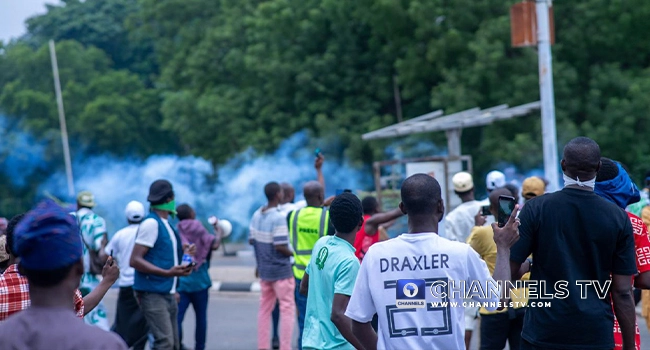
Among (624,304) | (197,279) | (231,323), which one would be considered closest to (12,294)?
(624,304)

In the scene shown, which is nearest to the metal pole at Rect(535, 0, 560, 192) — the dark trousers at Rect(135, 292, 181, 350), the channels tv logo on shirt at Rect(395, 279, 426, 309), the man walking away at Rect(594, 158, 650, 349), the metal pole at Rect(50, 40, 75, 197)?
the dark trousers at Rect(135, 292, 181, 350)

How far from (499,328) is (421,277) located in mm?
3317

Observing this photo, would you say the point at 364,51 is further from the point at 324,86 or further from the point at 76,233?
the point at 76,233

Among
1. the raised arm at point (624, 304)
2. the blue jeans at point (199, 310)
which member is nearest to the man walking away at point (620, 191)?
the raised arm at point (624, 304)

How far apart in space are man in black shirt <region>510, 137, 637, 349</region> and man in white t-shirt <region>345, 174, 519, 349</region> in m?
0.51

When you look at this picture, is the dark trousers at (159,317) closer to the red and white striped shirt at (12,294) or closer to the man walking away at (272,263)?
the man walking away at (272,263)

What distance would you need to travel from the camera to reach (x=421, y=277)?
12.6 feet

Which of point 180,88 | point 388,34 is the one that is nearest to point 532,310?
point 388,34

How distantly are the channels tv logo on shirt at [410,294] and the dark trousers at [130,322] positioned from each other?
4.97 metres

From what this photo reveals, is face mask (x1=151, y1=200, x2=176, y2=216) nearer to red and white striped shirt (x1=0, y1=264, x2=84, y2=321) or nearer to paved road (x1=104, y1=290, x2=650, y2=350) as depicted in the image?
paved road (x1=104, y1=290, x2=650, y2=350)

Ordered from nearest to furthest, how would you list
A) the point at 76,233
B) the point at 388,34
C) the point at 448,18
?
the point at 76,233 → the point at 448,18 → the point at 388,34

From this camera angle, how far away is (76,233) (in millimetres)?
2850

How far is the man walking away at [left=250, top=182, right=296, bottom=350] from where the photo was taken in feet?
30.0

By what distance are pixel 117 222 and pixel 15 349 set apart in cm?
2510
